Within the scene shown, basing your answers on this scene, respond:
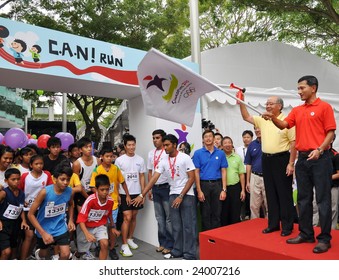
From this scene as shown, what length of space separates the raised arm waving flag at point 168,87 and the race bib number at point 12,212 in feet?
5.69

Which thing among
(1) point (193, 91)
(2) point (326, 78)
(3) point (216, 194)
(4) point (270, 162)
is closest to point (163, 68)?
(1) point (193, 91)

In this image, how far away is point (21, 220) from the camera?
3834 mm

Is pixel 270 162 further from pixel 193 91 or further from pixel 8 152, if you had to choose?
pixel 8 152

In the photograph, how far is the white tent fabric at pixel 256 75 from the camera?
7.61 metres

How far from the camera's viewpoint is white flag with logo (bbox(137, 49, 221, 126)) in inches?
134

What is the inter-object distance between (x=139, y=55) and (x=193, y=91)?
1.92 m

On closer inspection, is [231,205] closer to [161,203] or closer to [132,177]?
[161,203]

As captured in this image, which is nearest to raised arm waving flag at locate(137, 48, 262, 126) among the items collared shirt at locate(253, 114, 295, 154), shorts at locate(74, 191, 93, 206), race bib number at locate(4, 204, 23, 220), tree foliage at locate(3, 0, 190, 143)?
collared shirt at locate(253, 114, 295, 154)

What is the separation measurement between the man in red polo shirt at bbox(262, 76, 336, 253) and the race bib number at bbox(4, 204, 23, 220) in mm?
2693

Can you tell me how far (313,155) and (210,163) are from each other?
2.08 metres

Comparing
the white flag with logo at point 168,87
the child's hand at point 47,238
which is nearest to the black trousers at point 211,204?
the white flag with logo at point 168,87

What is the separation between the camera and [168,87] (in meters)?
3.65

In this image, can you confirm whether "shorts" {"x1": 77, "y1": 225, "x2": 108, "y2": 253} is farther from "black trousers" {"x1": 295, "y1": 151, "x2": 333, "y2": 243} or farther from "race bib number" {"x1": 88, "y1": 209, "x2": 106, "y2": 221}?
"black trousers" {"x1": 295, "y1": 151, "x2": 333, "y2": 243}

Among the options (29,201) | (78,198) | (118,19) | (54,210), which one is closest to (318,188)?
(54,210)
